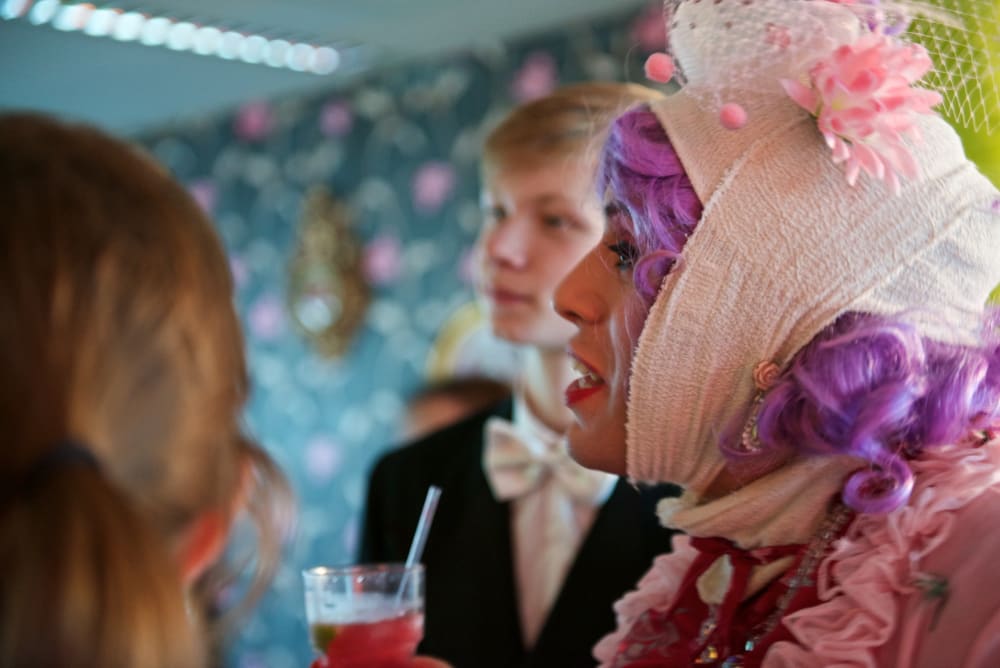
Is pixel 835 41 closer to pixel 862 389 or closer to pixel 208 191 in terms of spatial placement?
pixel 862 389

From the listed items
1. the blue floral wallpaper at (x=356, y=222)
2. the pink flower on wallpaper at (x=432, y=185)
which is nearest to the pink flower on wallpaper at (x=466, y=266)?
the blue floral wallpaper at (x=356, y=222)

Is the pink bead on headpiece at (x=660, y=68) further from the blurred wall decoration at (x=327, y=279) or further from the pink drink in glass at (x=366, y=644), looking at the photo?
the blurred wall decoration at (x=327, y=279)

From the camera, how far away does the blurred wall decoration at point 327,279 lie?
15.8 ft

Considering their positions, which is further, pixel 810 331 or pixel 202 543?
pixel 810 331

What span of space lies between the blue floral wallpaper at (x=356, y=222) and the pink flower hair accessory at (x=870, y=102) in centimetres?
265

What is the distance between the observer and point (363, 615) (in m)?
1.30

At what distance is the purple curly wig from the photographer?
1116 millimetres

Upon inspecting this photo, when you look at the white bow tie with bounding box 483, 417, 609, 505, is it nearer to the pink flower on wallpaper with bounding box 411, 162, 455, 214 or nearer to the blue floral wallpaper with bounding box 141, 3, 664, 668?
the blue floral wallpaper with bounding box 141, 3, 664, 668

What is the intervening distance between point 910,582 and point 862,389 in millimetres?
198

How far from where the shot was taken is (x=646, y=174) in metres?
1.27

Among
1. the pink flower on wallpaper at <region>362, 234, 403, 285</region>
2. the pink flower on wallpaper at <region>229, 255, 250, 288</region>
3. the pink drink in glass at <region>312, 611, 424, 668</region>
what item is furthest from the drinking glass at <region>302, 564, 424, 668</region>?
the pink flower on wallpaper at <region>229, 255, 250, 288</region>

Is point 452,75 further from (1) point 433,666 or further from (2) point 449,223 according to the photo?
(1) point 433,666

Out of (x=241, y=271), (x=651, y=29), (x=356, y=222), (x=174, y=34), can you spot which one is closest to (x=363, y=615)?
(x=651, y=29)

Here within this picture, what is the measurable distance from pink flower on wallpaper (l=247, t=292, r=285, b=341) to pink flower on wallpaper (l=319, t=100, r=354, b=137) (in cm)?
86
